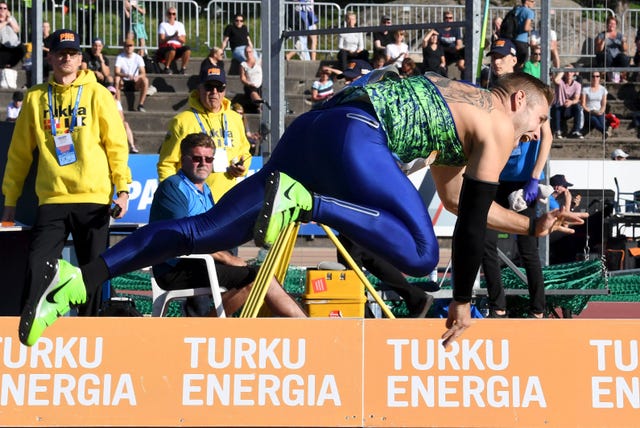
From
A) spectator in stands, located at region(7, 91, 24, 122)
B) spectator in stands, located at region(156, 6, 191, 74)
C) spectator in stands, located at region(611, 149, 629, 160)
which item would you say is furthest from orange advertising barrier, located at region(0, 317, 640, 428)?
spectator in stands, located at region(156, 6, 191, 74)

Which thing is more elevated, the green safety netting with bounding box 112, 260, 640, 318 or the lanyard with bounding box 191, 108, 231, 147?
the lanyard with bounding box 191, 108, 231, 147

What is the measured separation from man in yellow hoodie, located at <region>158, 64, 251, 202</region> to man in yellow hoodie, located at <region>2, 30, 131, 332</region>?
39.4 inches

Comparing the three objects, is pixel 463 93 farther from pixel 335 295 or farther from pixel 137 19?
pixel 137 19

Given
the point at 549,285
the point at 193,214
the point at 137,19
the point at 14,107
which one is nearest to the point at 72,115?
the point at 193,214

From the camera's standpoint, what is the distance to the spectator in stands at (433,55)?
17.2m

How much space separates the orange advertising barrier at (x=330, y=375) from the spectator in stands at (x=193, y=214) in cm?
194

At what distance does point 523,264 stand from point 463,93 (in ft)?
11.6

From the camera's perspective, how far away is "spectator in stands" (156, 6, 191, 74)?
63.9ft

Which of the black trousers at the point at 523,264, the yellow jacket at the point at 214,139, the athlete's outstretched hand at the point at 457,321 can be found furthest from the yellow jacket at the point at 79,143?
the athlete's outstretched hand at the point at 457,321

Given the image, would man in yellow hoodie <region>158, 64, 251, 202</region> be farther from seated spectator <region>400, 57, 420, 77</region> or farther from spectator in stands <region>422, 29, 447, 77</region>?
spectator in stands <region>422, 29, 447, 77</region>

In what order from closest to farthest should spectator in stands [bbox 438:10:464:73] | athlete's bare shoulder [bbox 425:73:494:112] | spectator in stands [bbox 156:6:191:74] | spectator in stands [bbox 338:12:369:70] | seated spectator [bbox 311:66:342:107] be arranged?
athlete's bare shoulder [bbox 425:73:494:112], seated spectator [bbox 311:66:342:107], spectator in stands [bbox 338:12:369:70], spectator in stands [bbox 438:10:464:73], spectator in stands [bbox 156:6:191:74]

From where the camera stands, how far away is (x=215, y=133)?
31.0 feet

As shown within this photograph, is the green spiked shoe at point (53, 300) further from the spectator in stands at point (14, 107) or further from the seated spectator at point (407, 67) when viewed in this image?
the spectator in stands at point (14, 107)

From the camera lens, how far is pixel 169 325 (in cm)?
582
